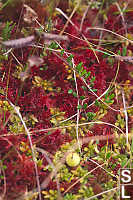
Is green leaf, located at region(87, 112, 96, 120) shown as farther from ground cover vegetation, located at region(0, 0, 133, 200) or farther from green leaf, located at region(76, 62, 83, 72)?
green leaf, located at region(76, 62, 83, 72)

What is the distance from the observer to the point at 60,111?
7.38ft

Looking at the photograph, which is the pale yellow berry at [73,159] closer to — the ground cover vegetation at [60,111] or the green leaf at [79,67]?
the ground cover vegetation at [60,111]

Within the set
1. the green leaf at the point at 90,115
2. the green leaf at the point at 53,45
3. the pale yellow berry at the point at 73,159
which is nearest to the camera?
the pale yellow berry at the point at 73,159

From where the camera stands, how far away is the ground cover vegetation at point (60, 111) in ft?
5.89

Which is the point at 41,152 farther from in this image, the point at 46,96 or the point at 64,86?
the point at 64,86

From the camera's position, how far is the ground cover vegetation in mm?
1794

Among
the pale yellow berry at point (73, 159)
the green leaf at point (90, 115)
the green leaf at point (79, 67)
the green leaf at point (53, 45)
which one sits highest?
the green leaf at point (53, 45)

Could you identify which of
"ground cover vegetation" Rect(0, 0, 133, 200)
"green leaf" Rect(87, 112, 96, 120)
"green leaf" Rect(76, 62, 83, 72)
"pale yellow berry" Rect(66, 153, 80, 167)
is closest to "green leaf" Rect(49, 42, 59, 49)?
"ground cover vegetation" Rect(0, 0, 133, 200)

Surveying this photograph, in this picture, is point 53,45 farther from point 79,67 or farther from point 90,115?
point 90,115

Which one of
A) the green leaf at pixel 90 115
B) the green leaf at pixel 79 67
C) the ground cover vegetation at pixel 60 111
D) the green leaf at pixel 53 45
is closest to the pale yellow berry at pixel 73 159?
the ground cover vegetation at pixel 60 111

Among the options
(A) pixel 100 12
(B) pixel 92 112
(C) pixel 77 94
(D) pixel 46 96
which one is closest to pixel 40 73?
(D) pixel 46 96

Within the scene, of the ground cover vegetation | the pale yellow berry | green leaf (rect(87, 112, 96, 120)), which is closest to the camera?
the ground cover vegetation

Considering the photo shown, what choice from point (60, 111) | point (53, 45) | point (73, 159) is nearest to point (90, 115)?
point (60, 111)

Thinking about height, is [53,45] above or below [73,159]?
above
